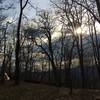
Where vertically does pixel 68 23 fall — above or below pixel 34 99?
above

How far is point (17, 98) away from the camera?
17219 mm

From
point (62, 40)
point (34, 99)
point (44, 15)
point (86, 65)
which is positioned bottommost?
point (34, 99)

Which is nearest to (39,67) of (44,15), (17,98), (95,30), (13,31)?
(13,31)

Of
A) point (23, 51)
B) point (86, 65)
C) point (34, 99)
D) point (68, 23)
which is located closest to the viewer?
point (34, 99)

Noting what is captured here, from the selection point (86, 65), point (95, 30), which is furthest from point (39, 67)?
point (95, 30)

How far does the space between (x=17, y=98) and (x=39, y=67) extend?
199 feet

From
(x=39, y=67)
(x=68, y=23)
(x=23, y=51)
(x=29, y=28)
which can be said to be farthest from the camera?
(x=39, y=67)

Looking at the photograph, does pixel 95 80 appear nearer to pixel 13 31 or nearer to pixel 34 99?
pixel 13 31

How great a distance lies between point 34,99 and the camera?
16781 mm

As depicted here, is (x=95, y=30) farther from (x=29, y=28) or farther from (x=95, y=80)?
(x=95, y=80)

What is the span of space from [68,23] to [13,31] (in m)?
19.1

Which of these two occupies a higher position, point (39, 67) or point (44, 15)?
point (44, 15)

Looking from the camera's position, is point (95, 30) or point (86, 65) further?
point (86, 65)

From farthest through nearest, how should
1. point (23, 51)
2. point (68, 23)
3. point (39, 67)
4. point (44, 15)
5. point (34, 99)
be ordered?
1. point (39, 67)
2. point (23, 51)
3. point (44, 15)
4. point (68, 23)
5. point (34, 99)
